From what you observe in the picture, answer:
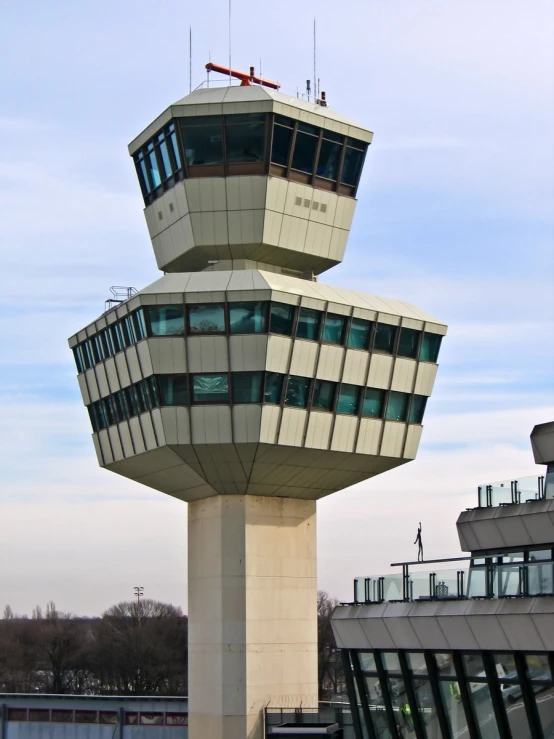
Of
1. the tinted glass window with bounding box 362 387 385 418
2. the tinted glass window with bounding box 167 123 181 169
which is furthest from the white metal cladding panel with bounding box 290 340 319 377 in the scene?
the tinted glass window with bounding box 167 123 181 169

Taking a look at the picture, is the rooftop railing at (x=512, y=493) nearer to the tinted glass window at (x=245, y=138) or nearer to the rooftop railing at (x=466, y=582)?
the rooftop railing at (x=466, y=582)

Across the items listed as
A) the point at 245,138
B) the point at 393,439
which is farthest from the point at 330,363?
the point at 245,138

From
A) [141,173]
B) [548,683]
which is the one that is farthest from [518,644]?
[141,173]

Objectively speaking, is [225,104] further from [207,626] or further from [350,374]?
[207,626]

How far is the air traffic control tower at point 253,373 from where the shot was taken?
48438 millimetres

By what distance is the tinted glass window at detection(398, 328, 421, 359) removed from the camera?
172ft

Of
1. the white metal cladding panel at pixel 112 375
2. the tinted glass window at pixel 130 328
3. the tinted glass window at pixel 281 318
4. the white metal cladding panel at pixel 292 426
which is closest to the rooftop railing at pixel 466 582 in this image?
the white metal cladding panel at pixel 292 426

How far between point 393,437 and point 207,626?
11.4 m

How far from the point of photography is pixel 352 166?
5438 cm

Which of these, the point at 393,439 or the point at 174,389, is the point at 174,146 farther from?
the point at 393,439

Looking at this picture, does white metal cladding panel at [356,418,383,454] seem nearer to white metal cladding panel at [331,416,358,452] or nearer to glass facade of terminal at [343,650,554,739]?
white metal cladding panel at [331,416,358,452]

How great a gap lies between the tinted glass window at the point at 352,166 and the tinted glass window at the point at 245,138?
4619 millimetres

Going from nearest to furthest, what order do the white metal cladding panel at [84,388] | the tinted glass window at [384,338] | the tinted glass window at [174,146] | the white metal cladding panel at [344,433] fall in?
the white metal cladding panel at [344,433] → the tinted glass window at [384,338] → the tinted glass window at [174,146] → the white metal cladding panel at [84,388]

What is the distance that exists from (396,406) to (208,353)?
941cm
